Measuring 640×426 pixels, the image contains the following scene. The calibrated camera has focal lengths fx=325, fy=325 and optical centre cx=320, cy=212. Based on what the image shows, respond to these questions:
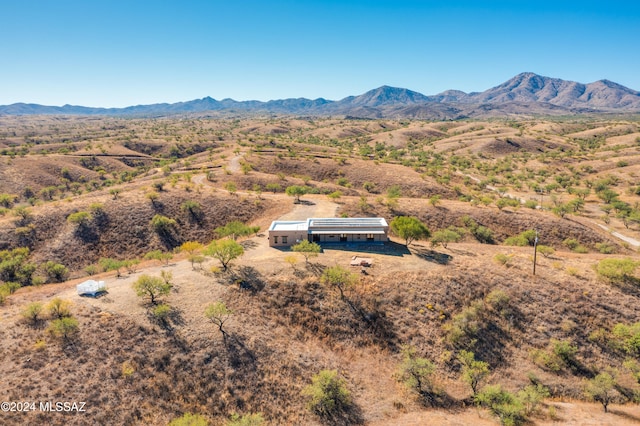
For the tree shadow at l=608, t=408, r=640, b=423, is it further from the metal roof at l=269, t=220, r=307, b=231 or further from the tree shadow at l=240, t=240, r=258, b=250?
the tree shadow at l=240, t=240, r=258, b=250

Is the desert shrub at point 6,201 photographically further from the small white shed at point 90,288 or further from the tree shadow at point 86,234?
the small white shed at point 90,288

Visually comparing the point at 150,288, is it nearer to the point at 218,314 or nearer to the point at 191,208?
the point at 218,314

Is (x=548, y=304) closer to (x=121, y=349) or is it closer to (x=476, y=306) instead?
(x=476, y=306)

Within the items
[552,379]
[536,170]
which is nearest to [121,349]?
[552,379]

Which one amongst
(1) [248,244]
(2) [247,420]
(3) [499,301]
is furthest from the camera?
(1) [248,244]

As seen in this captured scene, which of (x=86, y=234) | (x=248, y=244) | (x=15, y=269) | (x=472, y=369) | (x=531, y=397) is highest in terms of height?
(x=86, y=234)

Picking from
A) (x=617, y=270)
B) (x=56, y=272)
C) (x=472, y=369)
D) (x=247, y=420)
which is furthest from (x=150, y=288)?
(x=617, y=270)

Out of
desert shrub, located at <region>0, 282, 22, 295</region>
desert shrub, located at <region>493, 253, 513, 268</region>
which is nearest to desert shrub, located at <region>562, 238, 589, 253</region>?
desert shrub, located at <region>493, 253, 513, 268</region>
